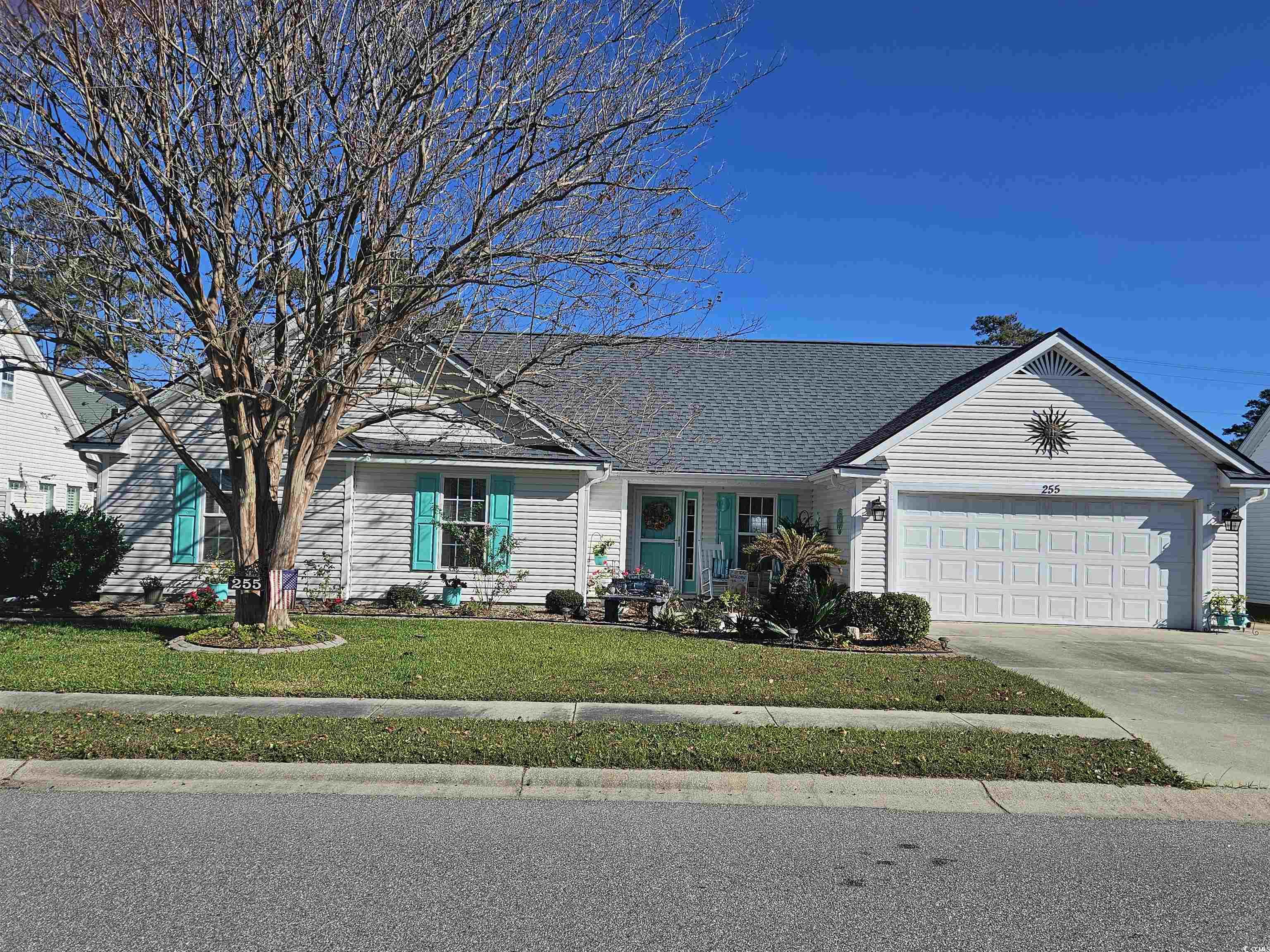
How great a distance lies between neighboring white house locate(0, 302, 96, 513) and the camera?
859 inches

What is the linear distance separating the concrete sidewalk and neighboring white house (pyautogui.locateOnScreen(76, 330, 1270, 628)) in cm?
782

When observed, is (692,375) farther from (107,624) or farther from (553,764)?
(553,764)

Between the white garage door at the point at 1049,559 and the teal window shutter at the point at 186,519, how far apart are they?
A: 12.7 m

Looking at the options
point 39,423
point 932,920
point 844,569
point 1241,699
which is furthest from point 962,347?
point 39,423

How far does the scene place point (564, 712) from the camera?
8609mm

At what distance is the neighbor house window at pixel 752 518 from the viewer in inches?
771

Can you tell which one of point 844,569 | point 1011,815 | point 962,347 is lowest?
point 1011,815

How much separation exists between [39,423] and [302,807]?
22.0 metres

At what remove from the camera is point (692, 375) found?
21703 mm

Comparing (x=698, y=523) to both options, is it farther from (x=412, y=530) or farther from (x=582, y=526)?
(x=412, y=530)

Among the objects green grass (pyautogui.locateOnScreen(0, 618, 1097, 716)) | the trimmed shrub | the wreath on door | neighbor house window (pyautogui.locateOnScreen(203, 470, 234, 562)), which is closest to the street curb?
green grass (pyautogui.locateOnScreen(0, 618, 1097, 716))

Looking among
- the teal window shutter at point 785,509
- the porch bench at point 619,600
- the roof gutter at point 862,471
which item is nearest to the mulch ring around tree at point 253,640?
the porch bench at point 619,600

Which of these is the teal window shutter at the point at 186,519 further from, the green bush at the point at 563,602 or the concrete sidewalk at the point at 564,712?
the concrete sidewalk at the point at 564,712

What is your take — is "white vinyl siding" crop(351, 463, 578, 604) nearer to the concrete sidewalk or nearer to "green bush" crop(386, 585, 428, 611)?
"green bush" crop(386, 585, 428, 611)
